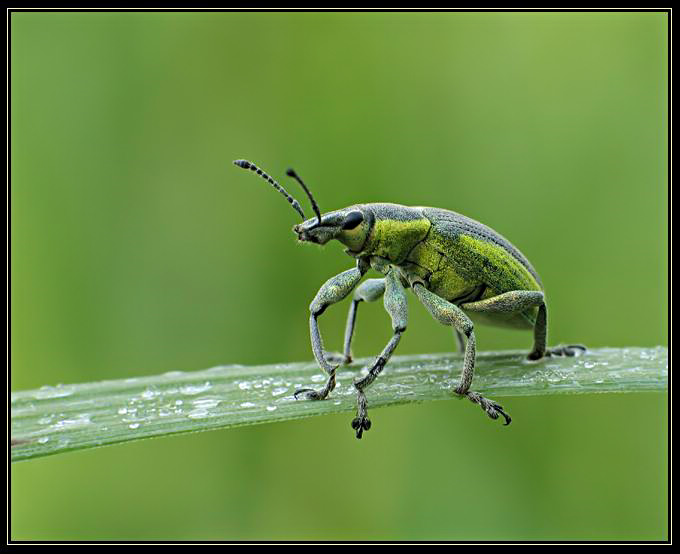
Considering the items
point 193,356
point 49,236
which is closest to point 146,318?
point 193,356

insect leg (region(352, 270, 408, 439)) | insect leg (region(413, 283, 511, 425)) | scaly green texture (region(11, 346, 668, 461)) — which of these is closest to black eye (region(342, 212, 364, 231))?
insect leg (region(352, 270, 408, 439))

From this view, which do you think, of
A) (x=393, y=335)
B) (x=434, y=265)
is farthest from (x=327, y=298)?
(x=434, y=265)

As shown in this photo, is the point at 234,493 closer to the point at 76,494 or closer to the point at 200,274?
the point at 76,494

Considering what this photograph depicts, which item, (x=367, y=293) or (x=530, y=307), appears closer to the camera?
(x=530, y=307)

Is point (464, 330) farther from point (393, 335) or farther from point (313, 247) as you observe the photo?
point (313, 247)

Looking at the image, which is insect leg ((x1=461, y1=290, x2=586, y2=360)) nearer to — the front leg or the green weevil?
the green weevil
